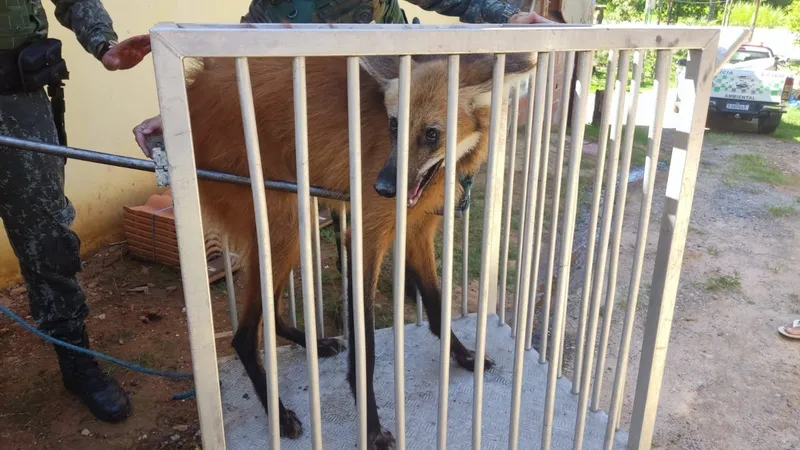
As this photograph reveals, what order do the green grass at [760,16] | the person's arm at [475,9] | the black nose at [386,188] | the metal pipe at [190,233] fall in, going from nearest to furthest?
the metal pipe at [190,233], the black nose at [386,188], the person's arm at [475,9], the green grass at [760,16]

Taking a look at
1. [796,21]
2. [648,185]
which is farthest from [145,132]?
[796,21]

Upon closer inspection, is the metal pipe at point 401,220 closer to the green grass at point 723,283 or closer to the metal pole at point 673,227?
the metal pole at point 673,227

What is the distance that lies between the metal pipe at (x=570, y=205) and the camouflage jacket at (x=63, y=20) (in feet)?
6.03

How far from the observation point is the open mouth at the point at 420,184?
1.78 meters

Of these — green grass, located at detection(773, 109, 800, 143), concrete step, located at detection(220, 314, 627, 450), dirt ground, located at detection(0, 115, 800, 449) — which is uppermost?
concrete step, located at detection(220, 314, 627, 450)

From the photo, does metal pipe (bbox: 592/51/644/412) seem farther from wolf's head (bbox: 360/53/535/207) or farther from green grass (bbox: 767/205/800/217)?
green grass (bbox: 767/205/800/217)

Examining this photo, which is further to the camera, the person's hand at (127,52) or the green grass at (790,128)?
the green grass at (790,128)

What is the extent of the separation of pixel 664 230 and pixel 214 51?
4.12ft

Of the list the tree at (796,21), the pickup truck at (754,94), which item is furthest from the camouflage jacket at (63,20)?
the tree at (796,21)

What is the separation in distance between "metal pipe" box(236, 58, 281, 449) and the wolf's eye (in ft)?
2.24

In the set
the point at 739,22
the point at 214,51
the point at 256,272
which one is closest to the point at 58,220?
the point at 256,272

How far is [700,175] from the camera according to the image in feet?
25.3

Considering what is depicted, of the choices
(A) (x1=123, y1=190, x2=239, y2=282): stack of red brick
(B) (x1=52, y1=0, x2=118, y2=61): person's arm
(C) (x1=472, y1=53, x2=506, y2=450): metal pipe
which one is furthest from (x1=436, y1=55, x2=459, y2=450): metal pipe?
(A) (x1=123, y1=190, x2=239, y2=282): stack of red brick

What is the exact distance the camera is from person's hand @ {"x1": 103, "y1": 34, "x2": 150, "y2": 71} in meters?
1.71
